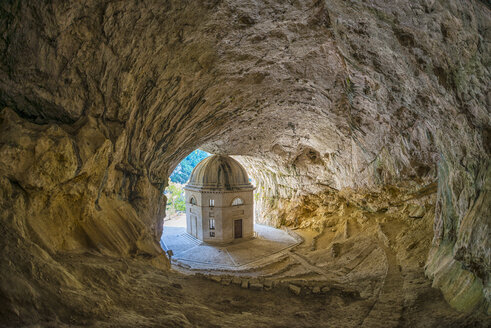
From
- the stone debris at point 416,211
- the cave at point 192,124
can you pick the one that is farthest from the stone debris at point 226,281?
the stone debris at point 416,211

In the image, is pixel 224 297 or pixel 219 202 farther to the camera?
pixel 219 202

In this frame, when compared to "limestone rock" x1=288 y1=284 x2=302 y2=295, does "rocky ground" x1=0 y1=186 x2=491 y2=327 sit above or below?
above

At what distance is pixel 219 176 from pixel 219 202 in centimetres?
182

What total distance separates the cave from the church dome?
7.93 m

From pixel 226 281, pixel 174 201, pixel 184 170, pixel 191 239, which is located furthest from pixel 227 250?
pixel 184 170

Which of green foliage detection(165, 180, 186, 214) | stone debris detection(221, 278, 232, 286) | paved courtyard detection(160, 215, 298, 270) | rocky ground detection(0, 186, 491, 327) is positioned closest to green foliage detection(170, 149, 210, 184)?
green foliage detection(165, 180, 186, 214)

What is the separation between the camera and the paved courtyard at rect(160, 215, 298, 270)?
14180 mm

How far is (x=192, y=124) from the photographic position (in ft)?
36.6

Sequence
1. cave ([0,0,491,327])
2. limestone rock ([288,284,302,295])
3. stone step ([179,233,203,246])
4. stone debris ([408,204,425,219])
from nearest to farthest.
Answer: cave ([0,0,491,327])
limestone rock ([288,284,302,295])
stone debris ([408,204,425,219])
stone step ([179,233,203,246])

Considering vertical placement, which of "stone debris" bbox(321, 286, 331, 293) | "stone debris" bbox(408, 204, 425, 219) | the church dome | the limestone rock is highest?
the church dome

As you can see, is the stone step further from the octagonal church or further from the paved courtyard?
the octagonal church

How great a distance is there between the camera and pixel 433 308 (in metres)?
5.14

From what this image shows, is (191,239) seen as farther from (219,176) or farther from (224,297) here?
(224,297)

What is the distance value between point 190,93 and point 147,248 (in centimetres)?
525
